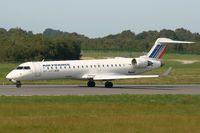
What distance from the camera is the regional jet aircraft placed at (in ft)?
154

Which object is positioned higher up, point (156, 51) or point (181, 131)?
point (156, 51)

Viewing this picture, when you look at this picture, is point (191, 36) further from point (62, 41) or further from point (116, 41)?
point (62, 41)

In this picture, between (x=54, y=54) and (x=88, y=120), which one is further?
(x=54, y=54)

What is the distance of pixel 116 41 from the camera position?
16200 centimetres

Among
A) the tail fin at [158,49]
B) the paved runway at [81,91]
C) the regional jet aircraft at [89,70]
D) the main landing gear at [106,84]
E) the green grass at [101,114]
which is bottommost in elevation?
the green grass at [101,114]

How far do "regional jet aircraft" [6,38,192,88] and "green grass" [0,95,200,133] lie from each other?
11787 mm

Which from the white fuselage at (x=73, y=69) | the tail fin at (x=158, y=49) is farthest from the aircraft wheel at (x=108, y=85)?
the tail fin at (x=158, y=49)

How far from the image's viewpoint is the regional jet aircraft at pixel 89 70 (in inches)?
1848

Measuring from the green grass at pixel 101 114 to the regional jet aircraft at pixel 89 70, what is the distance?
11.8 m

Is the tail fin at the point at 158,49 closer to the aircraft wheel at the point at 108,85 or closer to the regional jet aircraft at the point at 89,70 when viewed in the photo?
the regional jet aircraft at the point at 89,70

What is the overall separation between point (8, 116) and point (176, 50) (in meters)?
132

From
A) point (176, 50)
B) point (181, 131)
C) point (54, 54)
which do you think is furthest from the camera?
point (176, 50)

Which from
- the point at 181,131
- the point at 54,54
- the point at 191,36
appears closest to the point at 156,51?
the point at 181,131

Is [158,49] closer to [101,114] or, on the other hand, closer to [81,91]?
[81,91]
